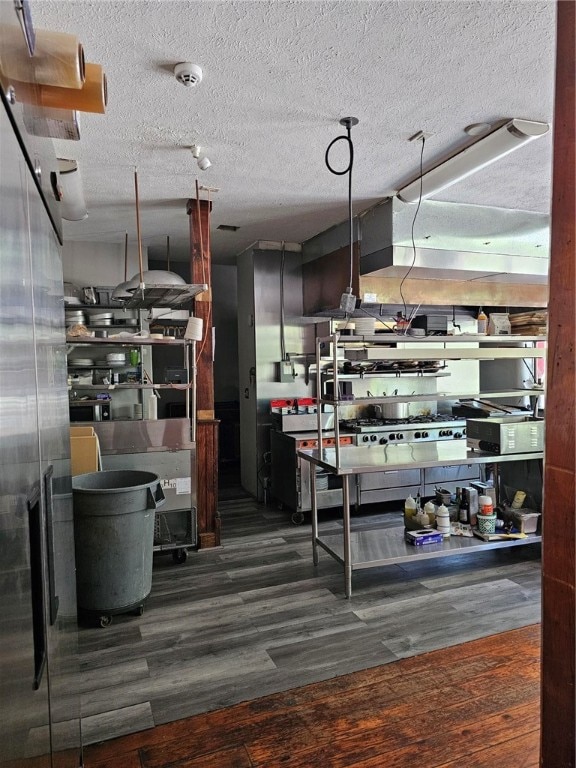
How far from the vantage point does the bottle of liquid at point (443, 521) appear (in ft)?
11.7

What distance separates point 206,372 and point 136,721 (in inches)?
98.4

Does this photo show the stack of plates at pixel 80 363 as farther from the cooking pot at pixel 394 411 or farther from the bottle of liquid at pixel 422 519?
the bottle of liquid at pixel 422 519

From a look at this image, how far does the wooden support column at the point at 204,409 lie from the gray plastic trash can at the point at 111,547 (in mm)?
1095

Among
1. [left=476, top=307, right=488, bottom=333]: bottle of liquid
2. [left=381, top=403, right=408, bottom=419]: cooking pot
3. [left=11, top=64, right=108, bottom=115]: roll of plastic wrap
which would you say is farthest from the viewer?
[left=381, top=403, right=408, bottom=419]: cooking pot

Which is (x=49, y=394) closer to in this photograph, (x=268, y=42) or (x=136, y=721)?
(x=136, y=721)

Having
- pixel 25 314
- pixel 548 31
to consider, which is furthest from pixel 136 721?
pixel 548 31

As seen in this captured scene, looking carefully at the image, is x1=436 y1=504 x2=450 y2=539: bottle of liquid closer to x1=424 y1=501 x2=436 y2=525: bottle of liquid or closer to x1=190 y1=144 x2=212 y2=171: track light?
x1=424 y1=501 x2=436 y2=525: bottle of liquid

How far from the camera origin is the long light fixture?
2.67 metres

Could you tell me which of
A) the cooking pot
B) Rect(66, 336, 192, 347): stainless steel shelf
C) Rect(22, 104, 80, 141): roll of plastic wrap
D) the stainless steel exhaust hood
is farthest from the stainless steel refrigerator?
the cooking pot

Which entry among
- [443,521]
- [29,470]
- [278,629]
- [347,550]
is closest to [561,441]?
[29,470]

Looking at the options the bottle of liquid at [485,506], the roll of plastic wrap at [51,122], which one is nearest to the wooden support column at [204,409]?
the bottle of liquid at [485,506]

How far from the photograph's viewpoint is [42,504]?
0.97 metres

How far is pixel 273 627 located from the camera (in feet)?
9.05

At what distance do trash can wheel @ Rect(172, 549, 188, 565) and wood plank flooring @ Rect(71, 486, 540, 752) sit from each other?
7cm
